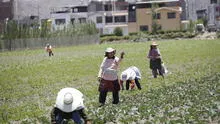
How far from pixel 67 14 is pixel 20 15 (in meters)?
13.0

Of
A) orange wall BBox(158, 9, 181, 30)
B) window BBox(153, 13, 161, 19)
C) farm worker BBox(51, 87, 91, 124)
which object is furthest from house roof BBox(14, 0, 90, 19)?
farm worker BBox(51, 87, 91, 124)

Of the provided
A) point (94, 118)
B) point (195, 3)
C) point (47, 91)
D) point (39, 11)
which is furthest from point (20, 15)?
point (94, 118)

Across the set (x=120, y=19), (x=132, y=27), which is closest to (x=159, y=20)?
(x=132, y=27)

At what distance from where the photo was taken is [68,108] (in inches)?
355

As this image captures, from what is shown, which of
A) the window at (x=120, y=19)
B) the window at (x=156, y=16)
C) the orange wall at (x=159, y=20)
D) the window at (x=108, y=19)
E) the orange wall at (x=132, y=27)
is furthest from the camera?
the window at (x=108, y=19)

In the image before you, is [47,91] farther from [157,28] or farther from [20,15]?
[20,15]

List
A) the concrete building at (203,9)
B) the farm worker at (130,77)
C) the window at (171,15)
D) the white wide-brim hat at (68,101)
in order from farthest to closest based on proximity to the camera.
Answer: the concrete building at (203,9) < the window at (171,15) < the farm worker at (130,77) < the white wide-brim hat at (68,101)

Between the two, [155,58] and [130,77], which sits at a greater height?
[155,58]

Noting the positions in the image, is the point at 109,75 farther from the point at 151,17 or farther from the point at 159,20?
the point at 159,20

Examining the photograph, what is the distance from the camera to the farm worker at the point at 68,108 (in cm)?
897

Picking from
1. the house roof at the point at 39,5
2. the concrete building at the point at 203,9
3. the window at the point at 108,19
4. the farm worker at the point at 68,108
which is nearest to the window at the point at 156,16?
the window at the point at 108,19

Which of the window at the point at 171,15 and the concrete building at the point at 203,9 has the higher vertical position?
the concrete building at the point at 203,9

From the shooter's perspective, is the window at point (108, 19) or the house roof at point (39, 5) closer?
the window at point (108, 19)

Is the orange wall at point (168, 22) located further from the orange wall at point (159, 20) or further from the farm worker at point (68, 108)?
the farm worker at point (68, 108)
